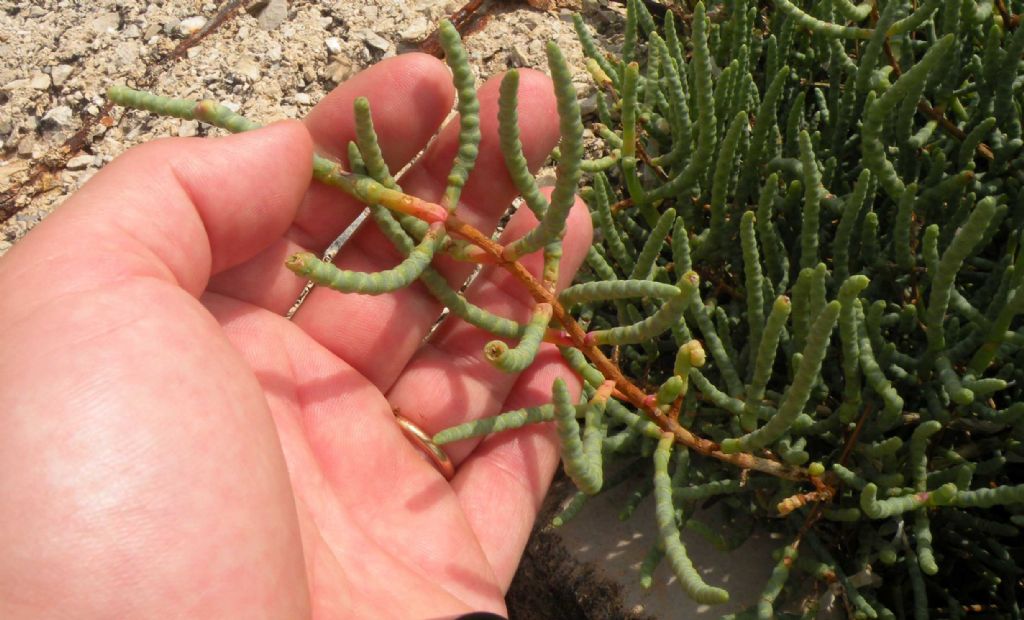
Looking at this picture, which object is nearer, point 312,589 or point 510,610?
point 312,589

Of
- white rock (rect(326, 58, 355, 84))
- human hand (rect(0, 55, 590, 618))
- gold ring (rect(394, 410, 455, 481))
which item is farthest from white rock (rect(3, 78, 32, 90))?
gold ring (rect(394, 410, 455, 481))

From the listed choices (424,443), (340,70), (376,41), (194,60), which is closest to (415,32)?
(376,41)

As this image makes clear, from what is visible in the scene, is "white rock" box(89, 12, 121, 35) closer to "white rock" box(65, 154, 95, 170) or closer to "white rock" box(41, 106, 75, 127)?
"white rock" box(41, 106, 75, 127)

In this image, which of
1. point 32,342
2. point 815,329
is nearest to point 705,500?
point 815,329

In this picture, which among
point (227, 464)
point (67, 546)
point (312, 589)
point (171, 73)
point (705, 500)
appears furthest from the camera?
point (171, 73)

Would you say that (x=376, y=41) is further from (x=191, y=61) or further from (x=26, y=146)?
(x=26, y=146)

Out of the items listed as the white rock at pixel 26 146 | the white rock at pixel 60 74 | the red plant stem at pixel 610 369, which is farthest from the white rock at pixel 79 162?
the red plant stem at pixel 610 369

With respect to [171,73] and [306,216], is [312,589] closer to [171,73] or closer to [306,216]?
[306,216]
